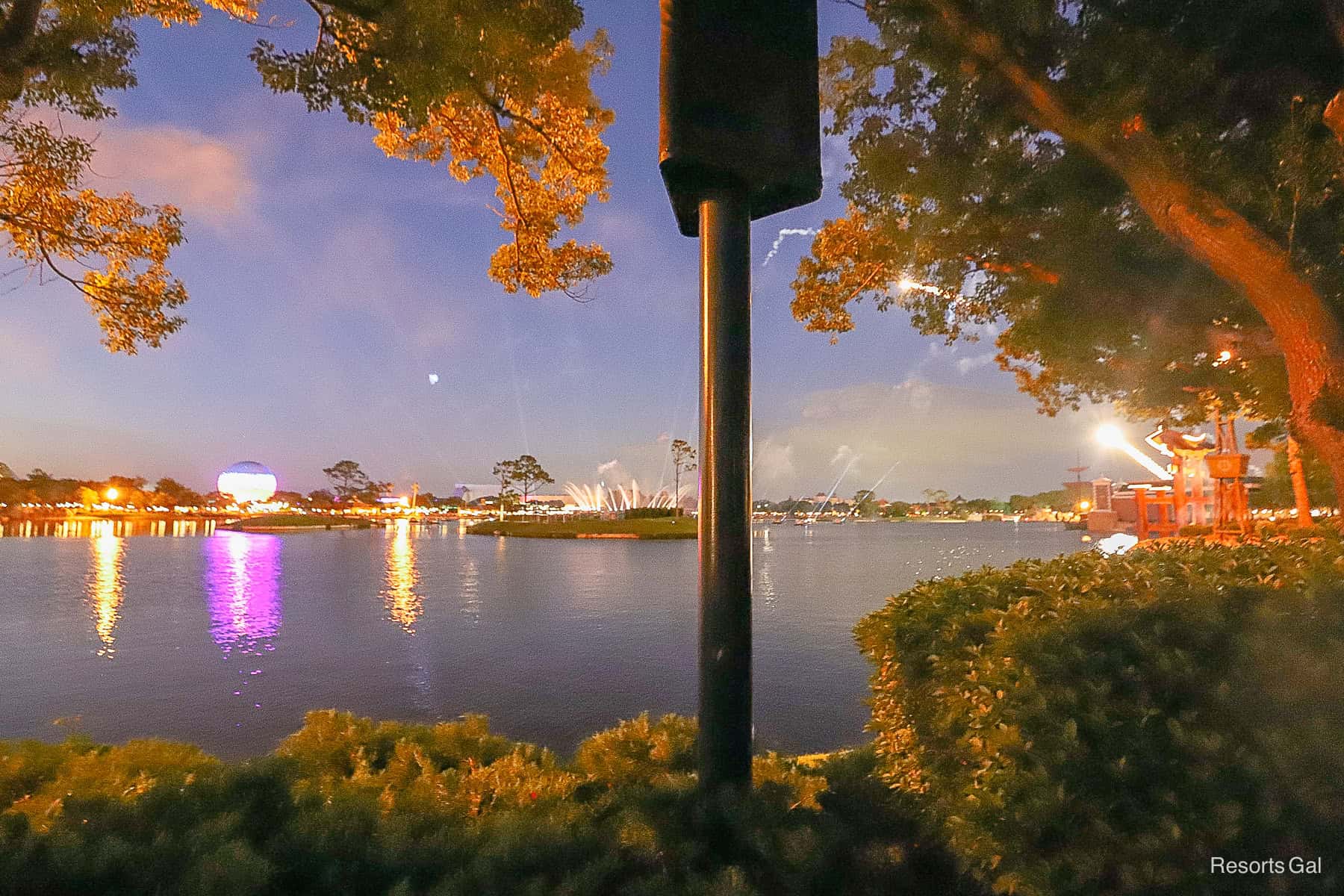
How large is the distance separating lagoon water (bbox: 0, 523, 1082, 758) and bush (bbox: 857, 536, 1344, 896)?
107 centimetres

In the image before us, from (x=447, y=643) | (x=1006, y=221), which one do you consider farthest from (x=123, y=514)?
(x=1006, y=221)

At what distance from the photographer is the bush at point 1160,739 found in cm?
211

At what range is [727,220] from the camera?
2830 mm

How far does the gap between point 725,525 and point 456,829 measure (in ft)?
4.74

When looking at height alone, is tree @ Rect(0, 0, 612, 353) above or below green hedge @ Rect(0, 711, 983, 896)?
above

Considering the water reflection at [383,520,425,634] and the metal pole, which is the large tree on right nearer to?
the metal pole

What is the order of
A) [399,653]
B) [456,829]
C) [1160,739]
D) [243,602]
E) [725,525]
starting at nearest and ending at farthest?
[1160,739] → [456,829] → [725,525] → [399,653] → [243,602]

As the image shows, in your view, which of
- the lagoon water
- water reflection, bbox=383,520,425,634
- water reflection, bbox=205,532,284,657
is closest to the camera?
the lagoon water

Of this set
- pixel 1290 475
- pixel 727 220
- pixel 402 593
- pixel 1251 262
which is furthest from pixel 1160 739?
pixel 1290 475

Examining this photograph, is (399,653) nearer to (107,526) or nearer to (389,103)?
(389,103)

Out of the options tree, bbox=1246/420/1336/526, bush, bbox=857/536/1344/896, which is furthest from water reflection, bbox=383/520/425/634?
tree, bbox=1246/420/1336/526

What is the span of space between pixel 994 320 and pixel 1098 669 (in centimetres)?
779

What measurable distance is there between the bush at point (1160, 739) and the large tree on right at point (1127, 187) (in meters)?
3.25

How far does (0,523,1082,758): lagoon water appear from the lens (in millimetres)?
7305
